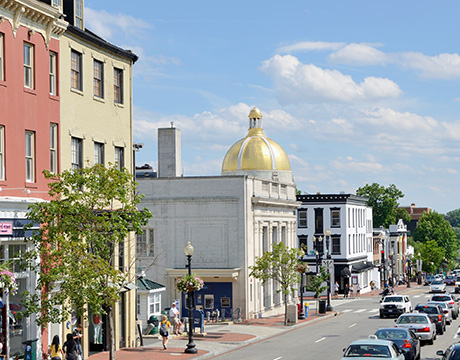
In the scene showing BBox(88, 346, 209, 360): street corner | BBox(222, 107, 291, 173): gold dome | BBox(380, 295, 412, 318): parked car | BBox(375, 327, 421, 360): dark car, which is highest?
BBox(222, 107, 291, 173): gold dome

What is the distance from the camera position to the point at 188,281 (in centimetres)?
3706

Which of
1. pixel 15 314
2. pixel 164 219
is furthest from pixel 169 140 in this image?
pixel 15 314

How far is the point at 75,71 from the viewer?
106 feet

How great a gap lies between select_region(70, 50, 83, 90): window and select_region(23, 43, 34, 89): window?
10.5 ft

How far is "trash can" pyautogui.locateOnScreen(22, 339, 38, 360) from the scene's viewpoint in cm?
2652

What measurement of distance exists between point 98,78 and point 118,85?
2.09 meters

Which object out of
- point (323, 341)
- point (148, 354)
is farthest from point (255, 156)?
point (148, 354)

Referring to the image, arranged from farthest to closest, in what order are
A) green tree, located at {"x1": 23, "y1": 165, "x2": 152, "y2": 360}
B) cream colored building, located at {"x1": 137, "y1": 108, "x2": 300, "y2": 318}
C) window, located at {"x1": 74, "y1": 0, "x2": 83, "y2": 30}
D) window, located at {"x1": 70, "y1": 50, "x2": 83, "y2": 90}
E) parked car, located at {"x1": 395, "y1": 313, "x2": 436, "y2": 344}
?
cream colored building, located at {"x1": 137, "y1": 108, "x2": 300, "y2": 318}, parked car, located at {"x1": 395, "y1": 313, "x2": 436, "y2": 344}, window, located at {"x1": 74, "y1": 0, "x2": 83, "y2": 30}, window, located at {"x1": 70, "y1": 50, "x2": 83, "y2": 90}, green tree, located at {"x1": 23, "y1": 165, "x2": 152, "y2": 360}

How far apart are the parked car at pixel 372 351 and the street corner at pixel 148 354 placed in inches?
429

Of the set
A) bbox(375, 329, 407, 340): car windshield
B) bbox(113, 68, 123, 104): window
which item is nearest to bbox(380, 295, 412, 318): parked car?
bbox(375, 329, 407, 340): car windshield

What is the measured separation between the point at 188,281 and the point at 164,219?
65.4 ft

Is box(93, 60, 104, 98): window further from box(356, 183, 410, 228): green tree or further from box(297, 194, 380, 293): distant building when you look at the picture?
box(356, 183, 410, 228): green tree

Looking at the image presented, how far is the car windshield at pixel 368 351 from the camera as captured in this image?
907 inches

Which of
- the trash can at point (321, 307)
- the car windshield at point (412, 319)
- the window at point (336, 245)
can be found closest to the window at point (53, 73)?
the car windshield at point (412, 319)
